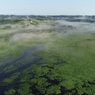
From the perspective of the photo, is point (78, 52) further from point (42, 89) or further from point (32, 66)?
point (42, 89)

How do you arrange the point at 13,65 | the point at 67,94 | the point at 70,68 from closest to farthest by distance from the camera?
the point at 67,94 < the point at 70,68 < the point at 13,65

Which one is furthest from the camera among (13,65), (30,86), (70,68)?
(13,65)

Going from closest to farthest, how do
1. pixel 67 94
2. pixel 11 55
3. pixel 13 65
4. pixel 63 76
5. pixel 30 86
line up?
pixel 67 94 < pixel 30 86 < pixel 63 76 < pixel 13 65 < pixel 11 55

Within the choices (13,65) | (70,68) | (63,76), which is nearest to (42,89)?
(63,76)

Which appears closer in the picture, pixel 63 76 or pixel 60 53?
pixel 63 76

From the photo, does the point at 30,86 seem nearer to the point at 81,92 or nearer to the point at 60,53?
the point at 81,92

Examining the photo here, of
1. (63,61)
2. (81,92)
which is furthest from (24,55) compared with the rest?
(81,92)

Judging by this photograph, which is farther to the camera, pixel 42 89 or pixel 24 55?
pixel 24 55

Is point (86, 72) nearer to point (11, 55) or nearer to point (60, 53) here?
point (60, 53)

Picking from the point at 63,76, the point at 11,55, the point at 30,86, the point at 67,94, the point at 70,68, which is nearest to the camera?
the point at 67,94
